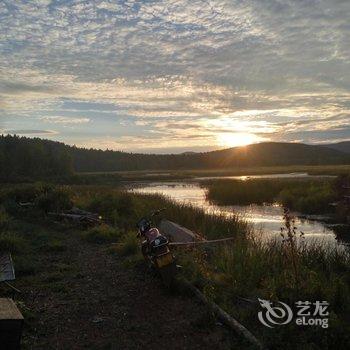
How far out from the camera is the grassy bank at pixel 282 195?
25484mm

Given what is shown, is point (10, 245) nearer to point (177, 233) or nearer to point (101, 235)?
point (101, 235)

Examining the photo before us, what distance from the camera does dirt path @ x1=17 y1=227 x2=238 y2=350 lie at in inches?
243

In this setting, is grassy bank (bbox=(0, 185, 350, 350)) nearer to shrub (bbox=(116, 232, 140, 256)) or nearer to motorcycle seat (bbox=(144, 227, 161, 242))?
shrub (bbox=(116, 232, 140, 256))

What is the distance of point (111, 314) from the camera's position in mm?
7328

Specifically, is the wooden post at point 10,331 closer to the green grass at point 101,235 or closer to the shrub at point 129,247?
the shrub at point 129,247

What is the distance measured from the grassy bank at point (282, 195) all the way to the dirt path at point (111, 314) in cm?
1572

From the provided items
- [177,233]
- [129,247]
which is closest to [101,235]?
[177,233]

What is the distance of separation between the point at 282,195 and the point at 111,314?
24.3 meters

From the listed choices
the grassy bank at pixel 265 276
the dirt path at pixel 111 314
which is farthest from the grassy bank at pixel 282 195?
the dirt path at pixel 111 314

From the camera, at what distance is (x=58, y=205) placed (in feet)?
69.6

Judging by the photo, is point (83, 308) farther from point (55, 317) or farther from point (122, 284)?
point (122, 284)

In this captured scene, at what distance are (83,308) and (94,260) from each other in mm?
3785

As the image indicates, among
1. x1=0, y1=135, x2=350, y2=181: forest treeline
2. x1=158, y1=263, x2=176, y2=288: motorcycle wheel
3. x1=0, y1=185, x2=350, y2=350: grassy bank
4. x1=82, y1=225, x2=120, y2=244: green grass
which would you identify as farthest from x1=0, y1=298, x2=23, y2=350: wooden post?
x1=0, y1=135, x2=350, y2=181: forest treeline

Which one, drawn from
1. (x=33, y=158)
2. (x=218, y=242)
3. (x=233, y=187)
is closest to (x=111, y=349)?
(x=218, y=242)
